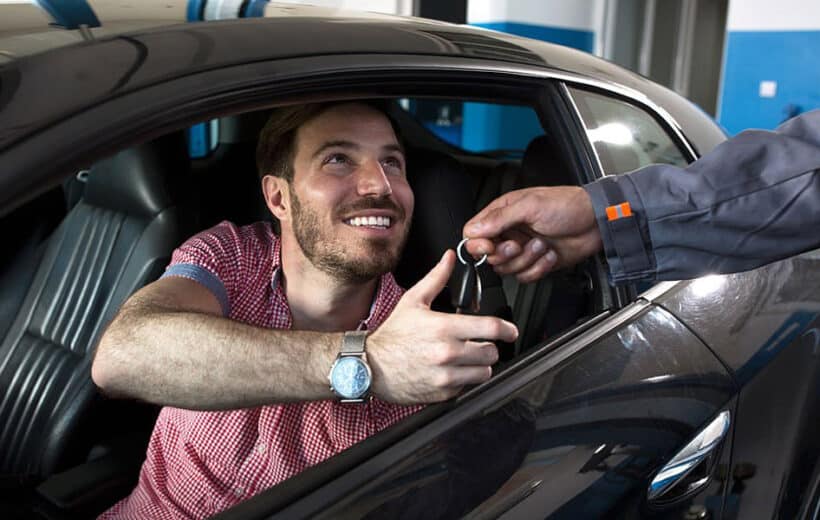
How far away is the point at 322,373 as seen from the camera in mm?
1148

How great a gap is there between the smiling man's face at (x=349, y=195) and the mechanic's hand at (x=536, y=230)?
0.24m

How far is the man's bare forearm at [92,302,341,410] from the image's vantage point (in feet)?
3.83

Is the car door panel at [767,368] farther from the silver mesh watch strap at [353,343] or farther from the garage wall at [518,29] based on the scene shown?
the garage wall at [518,29]

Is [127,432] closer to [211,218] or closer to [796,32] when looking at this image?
[211,218]

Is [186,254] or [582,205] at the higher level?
[582,205]

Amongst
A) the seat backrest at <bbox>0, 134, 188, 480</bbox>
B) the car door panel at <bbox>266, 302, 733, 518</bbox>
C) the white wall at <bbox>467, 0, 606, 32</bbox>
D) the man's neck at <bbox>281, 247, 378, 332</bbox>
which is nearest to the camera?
the car door panel at <bbox>266, 302, 733, 518</bbox>

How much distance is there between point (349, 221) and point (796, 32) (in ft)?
21.2

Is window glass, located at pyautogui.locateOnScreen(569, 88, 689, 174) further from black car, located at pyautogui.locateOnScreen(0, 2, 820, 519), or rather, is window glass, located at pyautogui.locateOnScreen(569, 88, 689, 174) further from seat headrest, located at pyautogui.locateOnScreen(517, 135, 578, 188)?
seat headrest, located at pyautogui.locateOnScreen(517, 135, 578, 188)

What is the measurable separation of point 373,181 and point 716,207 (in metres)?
0.65

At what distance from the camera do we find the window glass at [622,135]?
158cm

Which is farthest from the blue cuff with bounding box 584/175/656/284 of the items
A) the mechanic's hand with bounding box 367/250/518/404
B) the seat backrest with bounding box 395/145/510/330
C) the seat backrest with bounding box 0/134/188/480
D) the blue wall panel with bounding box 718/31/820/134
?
the blue wall panel with bounding box 718/31/820/134

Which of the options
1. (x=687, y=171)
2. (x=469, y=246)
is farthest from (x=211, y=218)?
(x=687, y=171)

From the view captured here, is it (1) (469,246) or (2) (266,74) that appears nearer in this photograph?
(2) (266,74)

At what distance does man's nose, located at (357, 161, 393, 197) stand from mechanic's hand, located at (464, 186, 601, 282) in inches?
9.8
